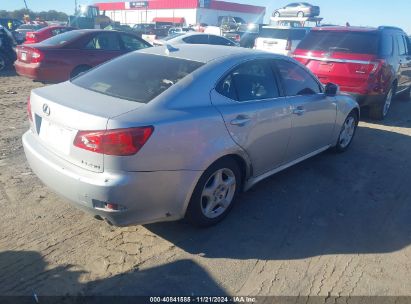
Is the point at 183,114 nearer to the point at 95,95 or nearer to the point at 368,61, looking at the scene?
the point at 95,95

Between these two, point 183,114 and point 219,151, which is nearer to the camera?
point 183,114

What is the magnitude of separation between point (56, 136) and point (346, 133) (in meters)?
4.24

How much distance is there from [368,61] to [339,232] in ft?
14.5

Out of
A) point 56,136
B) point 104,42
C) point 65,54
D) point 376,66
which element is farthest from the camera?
point 104,42

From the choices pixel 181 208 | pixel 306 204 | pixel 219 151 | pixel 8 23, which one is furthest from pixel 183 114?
pixel 8 23

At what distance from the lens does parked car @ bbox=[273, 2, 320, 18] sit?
27.2 m

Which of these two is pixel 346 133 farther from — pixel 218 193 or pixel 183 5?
pixel 183 5

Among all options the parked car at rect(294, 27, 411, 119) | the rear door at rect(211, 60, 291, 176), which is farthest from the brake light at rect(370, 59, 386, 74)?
the rear door at rect(211, 60, 291, 176)

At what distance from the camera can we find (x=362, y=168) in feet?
16.4

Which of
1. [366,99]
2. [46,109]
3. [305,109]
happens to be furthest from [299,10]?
[46,109]

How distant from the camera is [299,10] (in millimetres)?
28047

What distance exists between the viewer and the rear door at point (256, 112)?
322cm

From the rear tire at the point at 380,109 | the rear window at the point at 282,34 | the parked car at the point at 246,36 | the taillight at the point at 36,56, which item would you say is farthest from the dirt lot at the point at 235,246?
the parked car at the point at 246,36

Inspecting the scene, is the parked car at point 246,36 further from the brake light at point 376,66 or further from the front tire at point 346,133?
the front tire at point 346,133
